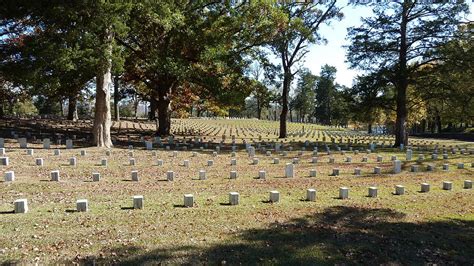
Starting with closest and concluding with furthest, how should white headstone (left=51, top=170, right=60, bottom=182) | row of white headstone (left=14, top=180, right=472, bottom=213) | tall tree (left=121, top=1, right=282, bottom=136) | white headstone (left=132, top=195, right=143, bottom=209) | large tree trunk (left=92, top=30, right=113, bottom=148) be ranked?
row of white headstone (left=14, top=180, right=472, bottom=213) < white headstone (left=132, top=195, right=143, bottom=209) < white headstone (left=51, top=170, right=60, bottom=182) < large tree trunk (left=92, top=30, right=113, bottom=148) < tall tree (left=121, top=1, right=282, bottom=136)

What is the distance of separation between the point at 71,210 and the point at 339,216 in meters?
4.65

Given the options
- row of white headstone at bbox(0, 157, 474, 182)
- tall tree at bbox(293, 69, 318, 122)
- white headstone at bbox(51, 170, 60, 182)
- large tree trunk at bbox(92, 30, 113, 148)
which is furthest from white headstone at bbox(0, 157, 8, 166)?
tall tree at bbox(293, 69, 318, 122)

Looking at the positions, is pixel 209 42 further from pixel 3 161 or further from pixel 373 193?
pixel 373 193

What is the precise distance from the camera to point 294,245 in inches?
214

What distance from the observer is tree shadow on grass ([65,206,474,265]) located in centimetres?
494

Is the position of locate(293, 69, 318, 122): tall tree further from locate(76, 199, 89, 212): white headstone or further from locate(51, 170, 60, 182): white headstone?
locate(76, 199, 89, 212): white headstone

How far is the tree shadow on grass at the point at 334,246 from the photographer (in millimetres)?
4938

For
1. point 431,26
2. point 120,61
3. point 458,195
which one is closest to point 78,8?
point 120,61

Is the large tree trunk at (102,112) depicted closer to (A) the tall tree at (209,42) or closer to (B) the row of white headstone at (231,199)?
(A) the tall tree at (209,42)

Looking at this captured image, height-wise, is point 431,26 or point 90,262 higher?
point 431,26

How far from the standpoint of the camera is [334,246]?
5.48 meters

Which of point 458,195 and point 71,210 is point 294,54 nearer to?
point 458,195

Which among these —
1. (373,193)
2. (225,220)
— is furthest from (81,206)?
(373,193)

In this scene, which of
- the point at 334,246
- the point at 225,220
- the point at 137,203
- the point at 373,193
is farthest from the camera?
the point at 373,193
